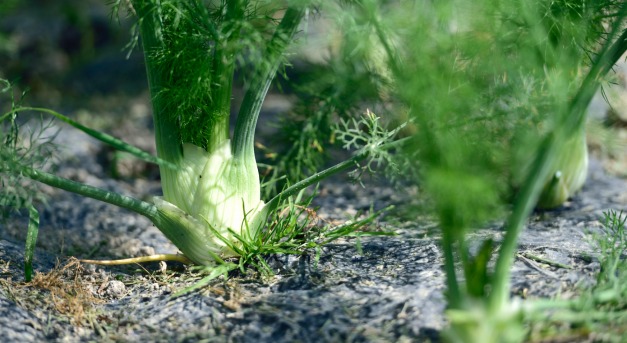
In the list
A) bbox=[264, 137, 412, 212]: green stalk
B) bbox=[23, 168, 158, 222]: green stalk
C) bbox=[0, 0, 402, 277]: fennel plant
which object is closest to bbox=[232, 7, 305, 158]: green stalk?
bbox=[0, 0, 402, 277]: fennel plant

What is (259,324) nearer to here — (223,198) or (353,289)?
(353,289)

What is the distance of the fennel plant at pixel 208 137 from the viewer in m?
1.62

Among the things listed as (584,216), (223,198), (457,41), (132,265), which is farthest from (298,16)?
(584,216)

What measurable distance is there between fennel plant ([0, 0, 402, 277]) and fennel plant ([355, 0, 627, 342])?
27cm

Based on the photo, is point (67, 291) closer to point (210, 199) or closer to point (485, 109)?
point (210, 199)

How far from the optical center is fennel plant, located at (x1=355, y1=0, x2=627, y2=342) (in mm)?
1191

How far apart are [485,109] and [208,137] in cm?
76

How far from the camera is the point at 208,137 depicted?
1771 mm

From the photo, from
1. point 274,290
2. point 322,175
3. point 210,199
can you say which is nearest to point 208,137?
point 210,199

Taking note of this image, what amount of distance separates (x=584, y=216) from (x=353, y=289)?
3.05 ft

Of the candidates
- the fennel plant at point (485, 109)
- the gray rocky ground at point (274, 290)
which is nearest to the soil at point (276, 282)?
the gray rocky ground at point (274, 290)

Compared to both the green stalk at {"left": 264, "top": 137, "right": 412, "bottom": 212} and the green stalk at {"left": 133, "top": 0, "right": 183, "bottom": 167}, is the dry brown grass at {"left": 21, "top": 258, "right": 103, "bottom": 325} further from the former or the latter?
the green stalk at {"left": 264, "top": 137, "right": 412, "bottom": 212}

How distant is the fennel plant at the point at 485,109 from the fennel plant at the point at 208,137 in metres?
0.27

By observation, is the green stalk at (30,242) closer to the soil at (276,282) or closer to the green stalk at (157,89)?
the soil at (276,282)
